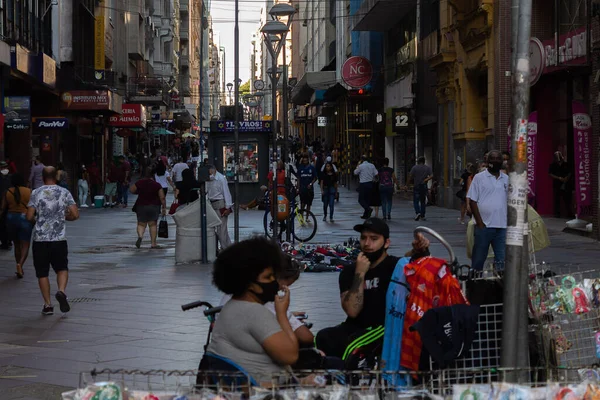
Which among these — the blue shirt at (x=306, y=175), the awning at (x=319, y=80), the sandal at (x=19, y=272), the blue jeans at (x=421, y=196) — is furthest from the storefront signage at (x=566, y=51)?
the awning at (x=319, y=80)

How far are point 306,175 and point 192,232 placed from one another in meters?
9.44

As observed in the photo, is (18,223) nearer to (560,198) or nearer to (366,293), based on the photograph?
(366,293)

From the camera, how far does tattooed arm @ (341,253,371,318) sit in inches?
269

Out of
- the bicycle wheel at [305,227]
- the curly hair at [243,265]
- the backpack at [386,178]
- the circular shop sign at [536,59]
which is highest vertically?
the circular shop sign at [536,59]

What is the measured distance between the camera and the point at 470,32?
105ft

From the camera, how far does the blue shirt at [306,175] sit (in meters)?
27.4

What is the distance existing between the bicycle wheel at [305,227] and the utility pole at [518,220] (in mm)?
16294

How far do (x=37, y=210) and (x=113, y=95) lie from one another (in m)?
30.4

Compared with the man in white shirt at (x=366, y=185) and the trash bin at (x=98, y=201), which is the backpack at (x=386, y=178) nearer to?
the man in white shirt at (x=366, y=185)

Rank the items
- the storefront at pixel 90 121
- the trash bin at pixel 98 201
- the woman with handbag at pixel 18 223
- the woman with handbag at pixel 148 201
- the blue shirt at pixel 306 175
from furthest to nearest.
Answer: the storefront at pixel 90 121, the trash bin at pixel 98 201, the blue shirt at pixel 306 175, the woman with handbag at pixel 148 201, the woman with handbag at pixel 18 223

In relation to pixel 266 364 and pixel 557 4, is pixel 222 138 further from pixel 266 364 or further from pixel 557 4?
pixel 266 364

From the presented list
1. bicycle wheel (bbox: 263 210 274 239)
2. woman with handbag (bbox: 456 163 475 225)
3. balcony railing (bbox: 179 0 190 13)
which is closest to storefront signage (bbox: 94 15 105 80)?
woman with handbag (bbox: 456 163 475 225)

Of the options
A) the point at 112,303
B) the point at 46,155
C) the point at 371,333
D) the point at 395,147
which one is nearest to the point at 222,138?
the point at 46,155

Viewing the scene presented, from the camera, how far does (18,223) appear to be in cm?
1616
